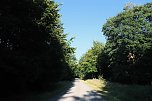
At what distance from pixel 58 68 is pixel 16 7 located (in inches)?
828

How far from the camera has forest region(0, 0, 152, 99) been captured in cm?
2055

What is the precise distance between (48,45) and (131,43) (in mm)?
32079

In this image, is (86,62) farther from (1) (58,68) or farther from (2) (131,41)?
(1) (58,68)

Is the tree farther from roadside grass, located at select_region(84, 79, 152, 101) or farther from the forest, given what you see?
roadside grass, located at select_region(84, 79, 152, 101)

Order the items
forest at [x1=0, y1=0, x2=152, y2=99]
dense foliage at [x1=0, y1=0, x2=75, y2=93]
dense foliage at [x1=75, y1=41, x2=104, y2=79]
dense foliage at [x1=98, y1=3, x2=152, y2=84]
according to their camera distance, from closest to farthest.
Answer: dense foliage at [x1=0, y1=0, x2=75, y2=93] < forest at [x1=0, y1=0, x2=152, y2=99] < dense foliage at [x1=98, y1=3, x2=152, y2=84] < dense foliage at [x1=75, y1=41, x2=104, y2=79]

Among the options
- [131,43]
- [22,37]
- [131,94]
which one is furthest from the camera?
[131,43]

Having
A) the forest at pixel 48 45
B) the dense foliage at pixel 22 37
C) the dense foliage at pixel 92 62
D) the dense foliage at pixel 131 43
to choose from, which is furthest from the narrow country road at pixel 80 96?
the dense foliage at pixel 92 62

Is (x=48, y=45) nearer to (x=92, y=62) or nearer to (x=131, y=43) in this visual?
(x=131, y=43)

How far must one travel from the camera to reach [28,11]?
21031 millimetres

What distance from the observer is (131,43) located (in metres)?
57.2

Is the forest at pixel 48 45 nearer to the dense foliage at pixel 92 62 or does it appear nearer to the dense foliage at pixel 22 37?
the dense foliage at pixel 22 37

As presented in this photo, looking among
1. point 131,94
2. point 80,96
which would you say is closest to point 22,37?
point 80,96

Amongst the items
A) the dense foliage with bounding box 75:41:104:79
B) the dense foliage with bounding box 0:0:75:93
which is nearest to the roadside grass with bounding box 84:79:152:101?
the dense foliage with bounding box 0:0:75:93

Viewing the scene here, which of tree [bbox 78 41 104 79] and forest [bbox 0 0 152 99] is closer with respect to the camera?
forest [bbox 0 0 152 99]
